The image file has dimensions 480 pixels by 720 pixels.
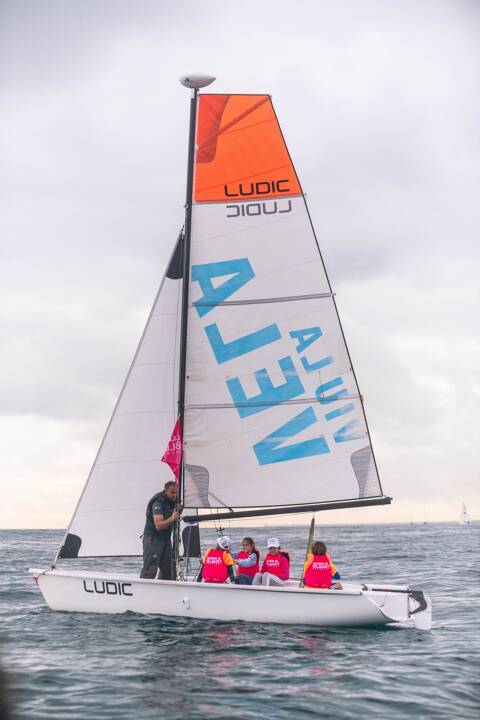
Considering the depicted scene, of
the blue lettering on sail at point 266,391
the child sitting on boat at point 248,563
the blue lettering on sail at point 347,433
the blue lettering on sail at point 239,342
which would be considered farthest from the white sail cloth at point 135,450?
the blue lettering on sail at point 347,433

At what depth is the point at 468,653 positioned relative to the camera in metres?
11.6

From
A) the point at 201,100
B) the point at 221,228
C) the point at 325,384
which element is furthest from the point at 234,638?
the point at 201,100

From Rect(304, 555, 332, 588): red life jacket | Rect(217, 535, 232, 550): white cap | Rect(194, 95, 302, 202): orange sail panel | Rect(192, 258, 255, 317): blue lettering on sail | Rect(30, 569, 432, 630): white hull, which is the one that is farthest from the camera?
Rect(194, 95, 302, 202): orange sail panel

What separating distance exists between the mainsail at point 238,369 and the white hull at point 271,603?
4.87ft

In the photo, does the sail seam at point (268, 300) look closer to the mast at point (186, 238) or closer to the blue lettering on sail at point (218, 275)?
the blue lettering on sail at point (218, 275)

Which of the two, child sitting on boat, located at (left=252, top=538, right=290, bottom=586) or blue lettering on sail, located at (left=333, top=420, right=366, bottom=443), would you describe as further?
blue lettering on sail, located at (left=333, top=420, right=366, bottom=443)

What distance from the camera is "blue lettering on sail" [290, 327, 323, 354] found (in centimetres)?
1488

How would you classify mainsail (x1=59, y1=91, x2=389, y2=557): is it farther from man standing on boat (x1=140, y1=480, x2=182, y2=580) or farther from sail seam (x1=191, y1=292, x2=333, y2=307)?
man standing on boat (x1=140, y1=480, x2=182, y2=580)

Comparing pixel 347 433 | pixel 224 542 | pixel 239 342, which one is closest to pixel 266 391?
pixel 239 342

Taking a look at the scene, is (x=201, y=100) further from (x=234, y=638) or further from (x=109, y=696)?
(x=109, y=696)

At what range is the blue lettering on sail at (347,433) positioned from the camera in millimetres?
14656

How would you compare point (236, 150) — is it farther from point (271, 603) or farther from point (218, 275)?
point (271, 603)

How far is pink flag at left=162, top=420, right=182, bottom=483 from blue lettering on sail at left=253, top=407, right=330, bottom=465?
4.49ft

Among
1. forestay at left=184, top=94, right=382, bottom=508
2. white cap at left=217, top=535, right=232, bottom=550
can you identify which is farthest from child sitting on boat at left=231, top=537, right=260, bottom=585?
forestay at left=184, top=94, right=382, bottom=508
